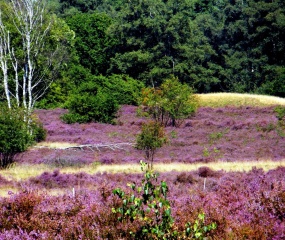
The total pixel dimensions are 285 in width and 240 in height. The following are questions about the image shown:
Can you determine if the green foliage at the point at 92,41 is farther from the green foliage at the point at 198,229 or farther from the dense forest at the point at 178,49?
the green foliage at the point at 198,229

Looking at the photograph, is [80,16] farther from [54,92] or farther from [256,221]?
[256,221]

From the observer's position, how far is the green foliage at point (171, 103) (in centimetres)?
3750

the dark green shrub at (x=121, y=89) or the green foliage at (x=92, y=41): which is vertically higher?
the green foliage at (x=92, y=41)

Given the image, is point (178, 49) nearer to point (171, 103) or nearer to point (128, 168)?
point (171, 103)

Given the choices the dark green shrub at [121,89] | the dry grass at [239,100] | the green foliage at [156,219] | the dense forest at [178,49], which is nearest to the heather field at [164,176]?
the green foliage at [156,219]

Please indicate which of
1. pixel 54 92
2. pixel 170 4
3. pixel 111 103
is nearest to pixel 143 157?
pixel 111 103

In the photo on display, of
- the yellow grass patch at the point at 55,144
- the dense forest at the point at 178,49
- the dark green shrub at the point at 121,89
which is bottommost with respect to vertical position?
the yellow grass patch at the point at 55,144

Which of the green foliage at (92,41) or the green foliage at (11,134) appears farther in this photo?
the green foliage at (92,41)

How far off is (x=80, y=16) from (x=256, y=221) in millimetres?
63785

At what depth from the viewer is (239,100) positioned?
4966 centimetres

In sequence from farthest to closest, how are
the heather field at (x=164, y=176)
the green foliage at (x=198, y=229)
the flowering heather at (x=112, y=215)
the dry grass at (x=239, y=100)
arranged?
the dry grass at (x=239, y=100) → the heather field at (x=164, y=176) → the flowering heather at (x=112, y=215) → the green foliage at (x=198, y=229)

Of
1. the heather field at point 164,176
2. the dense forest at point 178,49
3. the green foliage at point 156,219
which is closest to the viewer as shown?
the green foliage at point 156,219

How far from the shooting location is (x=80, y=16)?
6606 cm

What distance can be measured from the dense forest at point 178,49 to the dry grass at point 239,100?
6.21 metres
